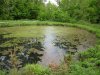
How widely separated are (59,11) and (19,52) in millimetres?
20761

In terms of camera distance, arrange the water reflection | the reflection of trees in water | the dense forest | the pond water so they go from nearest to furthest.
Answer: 1. the reflection of trees in water
2. the pond water
3. the water reflection
4. the dense forest

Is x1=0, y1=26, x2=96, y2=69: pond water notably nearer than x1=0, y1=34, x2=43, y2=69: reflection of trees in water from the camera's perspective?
No

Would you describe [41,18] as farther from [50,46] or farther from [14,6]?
[50,46]

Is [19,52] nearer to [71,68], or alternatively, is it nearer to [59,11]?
[71,68]

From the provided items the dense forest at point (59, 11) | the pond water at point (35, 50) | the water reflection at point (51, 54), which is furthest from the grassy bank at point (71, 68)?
the dense forest at point (59, 11)

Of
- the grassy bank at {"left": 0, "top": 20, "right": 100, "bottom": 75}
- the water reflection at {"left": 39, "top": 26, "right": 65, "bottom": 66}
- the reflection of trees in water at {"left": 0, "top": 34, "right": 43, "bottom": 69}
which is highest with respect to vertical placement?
the grassy bank at {"left": 0, "top": 20, "right": 100, "bottom": 75}

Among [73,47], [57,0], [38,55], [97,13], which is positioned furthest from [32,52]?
[57,0]

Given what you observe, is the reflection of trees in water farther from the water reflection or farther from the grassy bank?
the grassy bank

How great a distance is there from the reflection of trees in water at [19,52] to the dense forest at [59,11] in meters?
12.9

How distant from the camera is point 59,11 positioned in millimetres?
31828

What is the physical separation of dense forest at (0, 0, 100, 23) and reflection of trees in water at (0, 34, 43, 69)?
12.9m

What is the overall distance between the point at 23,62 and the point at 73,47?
15.4ft

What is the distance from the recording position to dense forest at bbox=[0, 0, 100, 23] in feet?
99.5

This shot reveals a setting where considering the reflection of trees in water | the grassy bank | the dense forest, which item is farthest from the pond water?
the dense forest
